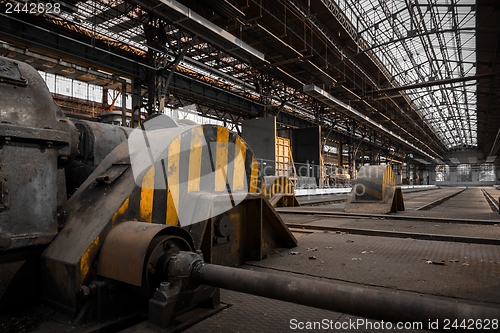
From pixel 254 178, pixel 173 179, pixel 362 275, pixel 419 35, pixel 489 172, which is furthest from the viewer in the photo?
pixel 489 172

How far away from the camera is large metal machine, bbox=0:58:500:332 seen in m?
1.39

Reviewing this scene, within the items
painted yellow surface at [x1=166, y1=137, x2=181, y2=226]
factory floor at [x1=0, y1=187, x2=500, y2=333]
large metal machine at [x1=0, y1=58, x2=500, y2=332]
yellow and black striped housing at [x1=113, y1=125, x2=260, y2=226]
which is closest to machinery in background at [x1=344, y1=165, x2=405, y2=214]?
factory floor at [x1=0, y1=187, x2=500, y2=333]

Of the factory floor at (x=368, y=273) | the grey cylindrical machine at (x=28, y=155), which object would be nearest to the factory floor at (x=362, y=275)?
the factory floor at (x=368, y=273)

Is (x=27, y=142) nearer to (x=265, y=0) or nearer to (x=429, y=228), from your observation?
(x=429, y=228)

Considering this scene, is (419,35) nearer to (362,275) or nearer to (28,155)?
(362,275)

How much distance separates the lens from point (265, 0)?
9477 mm

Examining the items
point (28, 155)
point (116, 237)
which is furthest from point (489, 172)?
point (28, 155)

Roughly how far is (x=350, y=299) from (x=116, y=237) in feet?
3.86

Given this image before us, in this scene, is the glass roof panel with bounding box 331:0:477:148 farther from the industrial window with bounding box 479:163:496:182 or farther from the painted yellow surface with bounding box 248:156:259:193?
the industrial window with bounding box 479:163:496:182

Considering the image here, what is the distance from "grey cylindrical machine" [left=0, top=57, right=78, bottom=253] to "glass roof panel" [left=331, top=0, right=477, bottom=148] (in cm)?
1107

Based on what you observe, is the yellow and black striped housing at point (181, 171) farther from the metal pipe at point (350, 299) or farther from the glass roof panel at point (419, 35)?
the glass roof panel at point (419, 35)

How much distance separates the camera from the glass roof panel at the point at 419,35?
446 inches

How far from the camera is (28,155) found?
1.72 metres

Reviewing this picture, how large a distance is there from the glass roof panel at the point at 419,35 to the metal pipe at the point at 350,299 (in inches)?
451
